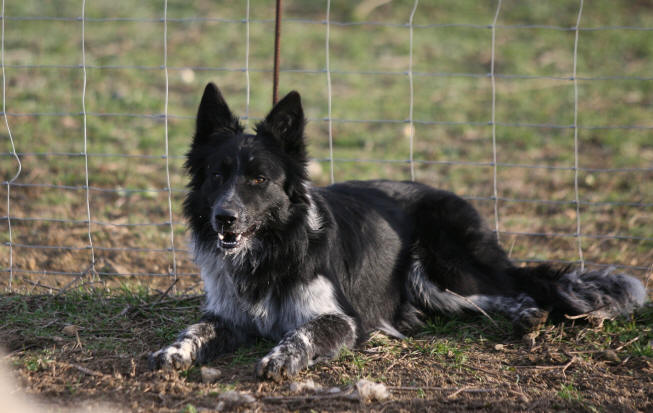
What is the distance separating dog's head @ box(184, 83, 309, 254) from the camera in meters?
4.01

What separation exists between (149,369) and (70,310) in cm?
133

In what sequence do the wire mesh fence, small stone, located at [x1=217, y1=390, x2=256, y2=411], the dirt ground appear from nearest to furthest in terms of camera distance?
small stone, located at [x1=217, y1=390, x2=256, y2=411] < the dirt ground < the wire mesh fence

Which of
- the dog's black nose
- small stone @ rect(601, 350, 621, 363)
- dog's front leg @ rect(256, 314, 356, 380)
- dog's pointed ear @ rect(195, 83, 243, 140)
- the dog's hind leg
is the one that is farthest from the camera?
the dog's hind leg

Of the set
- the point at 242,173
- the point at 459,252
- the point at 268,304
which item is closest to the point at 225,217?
the point at 242,173

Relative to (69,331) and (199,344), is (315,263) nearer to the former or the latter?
(199,344)

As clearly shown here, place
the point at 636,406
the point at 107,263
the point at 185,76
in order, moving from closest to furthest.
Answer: the point at 636,406 < the point at 107,263 < the point at 185,76

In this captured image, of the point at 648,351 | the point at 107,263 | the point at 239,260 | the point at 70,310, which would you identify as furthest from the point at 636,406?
the point at 107,263

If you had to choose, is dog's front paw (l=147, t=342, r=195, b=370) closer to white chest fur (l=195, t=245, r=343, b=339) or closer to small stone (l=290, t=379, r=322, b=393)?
white chest fur (l=195, t=245, r=343, b=339)

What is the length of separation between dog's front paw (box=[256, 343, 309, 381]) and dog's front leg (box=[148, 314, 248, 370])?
0.46 meters

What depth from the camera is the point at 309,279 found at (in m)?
4.22

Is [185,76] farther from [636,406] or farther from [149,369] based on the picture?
[636,406]

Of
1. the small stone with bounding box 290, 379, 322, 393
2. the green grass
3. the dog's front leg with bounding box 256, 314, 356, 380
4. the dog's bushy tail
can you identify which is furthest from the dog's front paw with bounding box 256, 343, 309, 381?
the dog's bushy tail

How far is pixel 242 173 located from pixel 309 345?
116cm

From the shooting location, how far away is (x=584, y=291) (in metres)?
4.70
